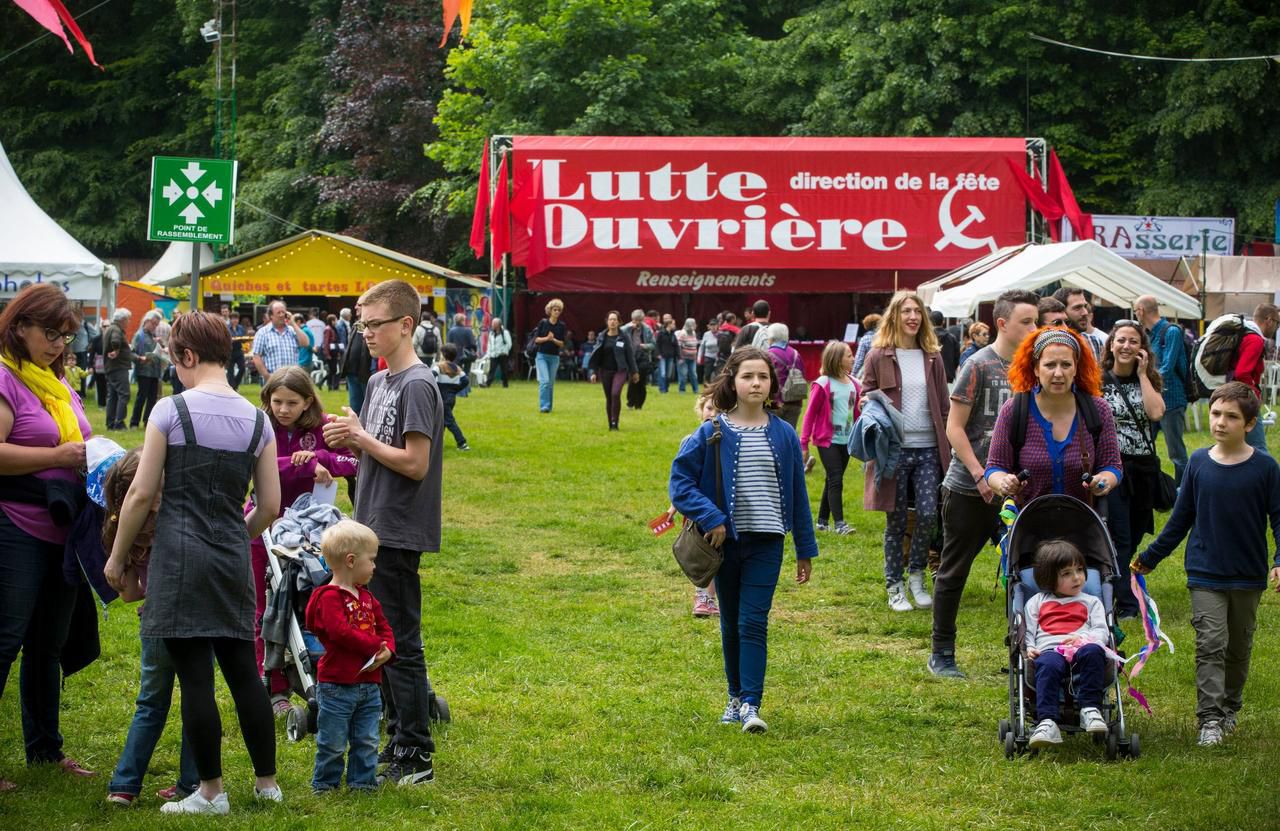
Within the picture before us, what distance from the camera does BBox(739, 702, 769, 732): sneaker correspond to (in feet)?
21.9

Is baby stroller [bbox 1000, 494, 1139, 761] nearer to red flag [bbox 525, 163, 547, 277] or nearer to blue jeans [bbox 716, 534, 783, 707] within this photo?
blue jeans [bbox 716, 534, 783, 707]

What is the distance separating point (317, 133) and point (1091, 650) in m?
48.7

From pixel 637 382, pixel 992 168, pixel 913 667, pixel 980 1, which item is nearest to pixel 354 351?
pixel 637 382

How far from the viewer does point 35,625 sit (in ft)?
19.4

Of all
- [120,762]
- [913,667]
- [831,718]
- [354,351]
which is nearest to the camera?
[120,762]

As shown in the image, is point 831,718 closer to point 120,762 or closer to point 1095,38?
point 120,762

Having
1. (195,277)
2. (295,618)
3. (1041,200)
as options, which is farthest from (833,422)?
(1041,200)

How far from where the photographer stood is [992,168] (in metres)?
31.7

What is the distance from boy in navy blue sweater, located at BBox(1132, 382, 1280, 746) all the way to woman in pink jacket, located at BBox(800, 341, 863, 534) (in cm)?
596

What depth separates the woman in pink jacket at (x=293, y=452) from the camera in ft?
22.3

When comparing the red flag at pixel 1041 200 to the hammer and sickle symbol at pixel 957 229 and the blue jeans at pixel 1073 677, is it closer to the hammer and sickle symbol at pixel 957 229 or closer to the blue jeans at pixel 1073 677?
the hammer and sickle symbol at pixel 957 229

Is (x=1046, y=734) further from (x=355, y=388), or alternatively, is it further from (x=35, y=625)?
(x=355, y=388)

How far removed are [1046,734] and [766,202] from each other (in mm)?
26800

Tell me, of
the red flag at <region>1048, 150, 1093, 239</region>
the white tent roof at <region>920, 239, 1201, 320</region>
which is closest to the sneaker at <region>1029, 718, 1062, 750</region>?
the white tent roof at <region>920, 239, 1201, 320</region>
